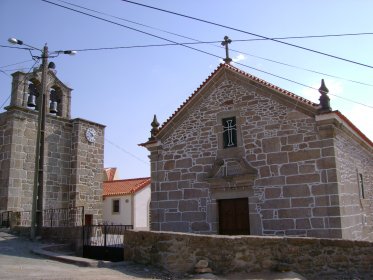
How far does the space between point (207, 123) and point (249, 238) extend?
5703 mm

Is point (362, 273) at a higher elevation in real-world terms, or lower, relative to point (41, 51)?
lower

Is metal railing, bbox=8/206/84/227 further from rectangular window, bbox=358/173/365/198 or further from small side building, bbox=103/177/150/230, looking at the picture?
rectangular window, bbox=358/173/365/198

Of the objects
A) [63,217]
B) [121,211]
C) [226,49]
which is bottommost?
[63,217]

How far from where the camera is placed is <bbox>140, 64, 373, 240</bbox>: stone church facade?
10.5 meters

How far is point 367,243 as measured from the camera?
731cm

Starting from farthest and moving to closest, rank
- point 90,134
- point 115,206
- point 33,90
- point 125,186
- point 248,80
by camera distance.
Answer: point 125,186, point 115,206, point 90,134, point 33,90, point 248,80

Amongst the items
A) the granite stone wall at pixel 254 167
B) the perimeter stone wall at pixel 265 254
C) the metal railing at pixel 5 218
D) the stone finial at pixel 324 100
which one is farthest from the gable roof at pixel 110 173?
the perimeter stone wall at pixel 265 254

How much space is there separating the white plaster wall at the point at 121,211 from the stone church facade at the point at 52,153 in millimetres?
8120

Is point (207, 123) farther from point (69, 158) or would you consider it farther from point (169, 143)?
point (69, 158)

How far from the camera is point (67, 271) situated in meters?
7.73

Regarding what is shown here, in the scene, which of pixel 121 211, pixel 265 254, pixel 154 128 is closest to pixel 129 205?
pixel 121 211

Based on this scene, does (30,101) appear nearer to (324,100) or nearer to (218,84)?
(218,84)

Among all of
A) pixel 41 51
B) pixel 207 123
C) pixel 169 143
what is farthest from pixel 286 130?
pixel 41 51

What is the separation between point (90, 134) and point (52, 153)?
7.41ft
